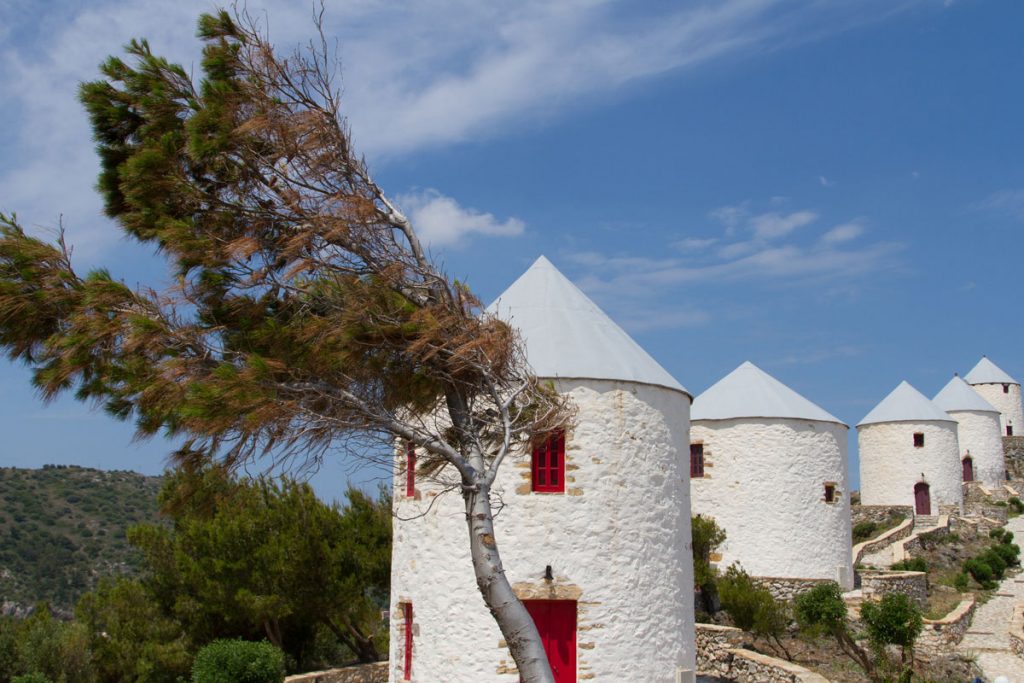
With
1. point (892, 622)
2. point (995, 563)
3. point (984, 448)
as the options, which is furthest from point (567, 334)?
point (984, 448)

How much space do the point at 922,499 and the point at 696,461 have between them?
52.4ft

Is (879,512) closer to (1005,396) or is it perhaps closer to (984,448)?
(984,448)

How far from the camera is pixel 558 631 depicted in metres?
11.2

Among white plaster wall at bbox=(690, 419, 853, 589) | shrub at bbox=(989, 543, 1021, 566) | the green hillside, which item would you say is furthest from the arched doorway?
the green hillside

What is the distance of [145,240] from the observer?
739 centimetres

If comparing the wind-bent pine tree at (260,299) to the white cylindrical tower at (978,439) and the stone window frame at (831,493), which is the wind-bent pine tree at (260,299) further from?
the white cylindrical tower at (978,439)

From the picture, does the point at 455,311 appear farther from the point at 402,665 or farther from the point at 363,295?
the point at 402,665

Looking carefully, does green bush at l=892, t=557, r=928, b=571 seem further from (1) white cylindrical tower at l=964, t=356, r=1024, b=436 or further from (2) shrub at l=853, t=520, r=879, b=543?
(1) white cylindrical tower at l=964, t=356, r=1024, b=436

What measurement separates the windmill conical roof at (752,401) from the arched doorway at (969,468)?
22197mm

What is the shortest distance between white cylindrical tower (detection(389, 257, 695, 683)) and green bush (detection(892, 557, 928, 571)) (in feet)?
48.4

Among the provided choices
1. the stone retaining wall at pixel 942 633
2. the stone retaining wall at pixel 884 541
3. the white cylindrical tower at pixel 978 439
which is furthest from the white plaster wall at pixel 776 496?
the white cylindrical tower at pixel 978 439

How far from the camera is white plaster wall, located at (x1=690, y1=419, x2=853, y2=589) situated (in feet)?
66.0

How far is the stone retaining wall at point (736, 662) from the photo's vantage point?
13.9 m

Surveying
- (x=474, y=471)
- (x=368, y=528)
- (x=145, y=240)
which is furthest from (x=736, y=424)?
(x=145, y=240)
